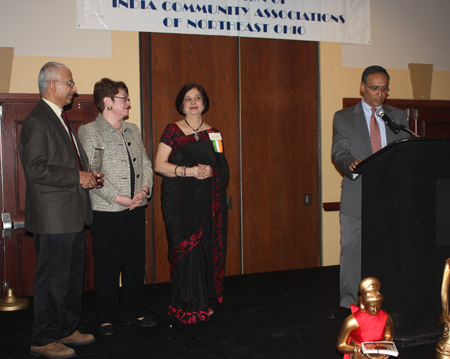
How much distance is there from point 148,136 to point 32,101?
1.11 m

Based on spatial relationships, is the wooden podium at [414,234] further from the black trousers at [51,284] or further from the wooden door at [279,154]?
the wooden door at [279,154]

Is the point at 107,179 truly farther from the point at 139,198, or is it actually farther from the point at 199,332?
the point at 199,332

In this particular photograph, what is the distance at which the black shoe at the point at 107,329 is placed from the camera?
10.1 feet

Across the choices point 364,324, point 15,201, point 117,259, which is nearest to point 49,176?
point 117,259

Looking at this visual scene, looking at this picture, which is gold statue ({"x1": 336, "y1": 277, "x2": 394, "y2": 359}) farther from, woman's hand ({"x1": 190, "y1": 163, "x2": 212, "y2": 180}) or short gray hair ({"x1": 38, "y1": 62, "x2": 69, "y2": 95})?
short gray hair ({"x1": 38, "y1": 62, "x2": 69, "y2": 95})

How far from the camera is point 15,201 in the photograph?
418 centimetres

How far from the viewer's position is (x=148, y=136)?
14.8 feet

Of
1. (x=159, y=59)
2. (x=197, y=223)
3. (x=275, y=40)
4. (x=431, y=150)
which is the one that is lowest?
(x=197, y=223)

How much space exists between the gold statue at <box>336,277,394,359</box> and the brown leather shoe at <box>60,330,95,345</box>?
1807 millimetres

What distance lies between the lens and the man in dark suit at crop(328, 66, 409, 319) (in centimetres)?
324

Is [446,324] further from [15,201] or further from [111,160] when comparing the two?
[15,201]

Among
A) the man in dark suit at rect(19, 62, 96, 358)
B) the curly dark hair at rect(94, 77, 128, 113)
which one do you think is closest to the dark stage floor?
the man in dark suit at rect(19, 62, 96, 358)

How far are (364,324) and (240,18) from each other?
12.3ft

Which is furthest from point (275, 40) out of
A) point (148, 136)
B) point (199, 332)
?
point (199, 332)
